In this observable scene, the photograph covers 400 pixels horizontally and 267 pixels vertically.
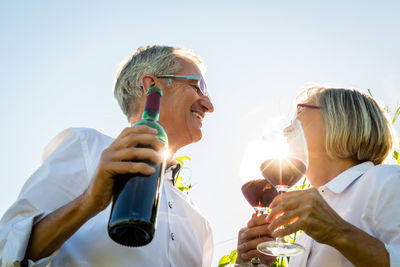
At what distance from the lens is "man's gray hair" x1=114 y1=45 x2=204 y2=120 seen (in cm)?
315

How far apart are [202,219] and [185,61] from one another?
1336 mm

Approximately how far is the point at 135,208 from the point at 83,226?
919 millimetres

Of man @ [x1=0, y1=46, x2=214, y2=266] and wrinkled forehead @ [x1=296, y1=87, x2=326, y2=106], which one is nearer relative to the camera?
man @ [x1=0, y1=46, x2=214, y2=266]

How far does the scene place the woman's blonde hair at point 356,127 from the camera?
8.54 ft

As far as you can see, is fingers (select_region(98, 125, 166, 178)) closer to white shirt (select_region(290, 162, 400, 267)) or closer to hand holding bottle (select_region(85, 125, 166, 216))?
hand holding bottle (select_region(85, 125, 166, 216))

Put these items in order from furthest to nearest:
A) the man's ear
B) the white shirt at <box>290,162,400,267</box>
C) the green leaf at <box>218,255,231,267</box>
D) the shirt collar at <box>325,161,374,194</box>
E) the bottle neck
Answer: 1. the green leaf at <box>218,255,231,267</box>
2. the man's ear
3. the shirt collar at <box>325,161,374,194</box>
4. the white shirt at <box>290,162,400,267</box>
5. the bottle neck

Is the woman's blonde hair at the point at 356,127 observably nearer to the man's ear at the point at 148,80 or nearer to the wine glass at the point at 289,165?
the wine glass at the point at 289,165

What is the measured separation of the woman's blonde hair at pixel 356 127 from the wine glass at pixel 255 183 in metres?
0.60

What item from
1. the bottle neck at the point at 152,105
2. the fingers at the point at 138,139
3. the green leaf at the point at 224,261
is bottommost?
the green leaf at the point at 224,261

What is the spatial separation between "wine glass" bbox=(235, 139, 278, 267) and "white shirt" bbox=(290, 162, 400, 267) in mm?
369

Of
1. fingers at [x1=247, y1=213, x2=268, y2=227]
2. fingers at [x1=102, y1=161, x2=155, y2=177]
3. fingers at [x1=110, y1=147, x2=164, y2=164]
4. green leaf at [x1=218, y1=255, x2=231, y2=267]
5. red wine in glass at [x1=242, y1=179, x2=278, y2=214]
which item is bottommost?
green leaf at [x1=218, y1=255, x2=231, y2=267]

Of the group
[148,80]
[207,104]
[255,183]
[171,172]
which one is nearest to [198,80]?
[207,104]

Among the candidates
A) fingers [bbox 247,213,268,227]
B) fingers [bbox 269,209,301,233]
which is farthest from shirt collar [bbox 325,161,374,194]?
fingers [bbox 269,209,301,233]

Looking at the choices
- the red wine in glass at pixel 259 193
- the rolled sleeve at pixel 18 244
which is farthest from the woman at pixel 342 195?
the rolled sleeve at pixel 18 244
